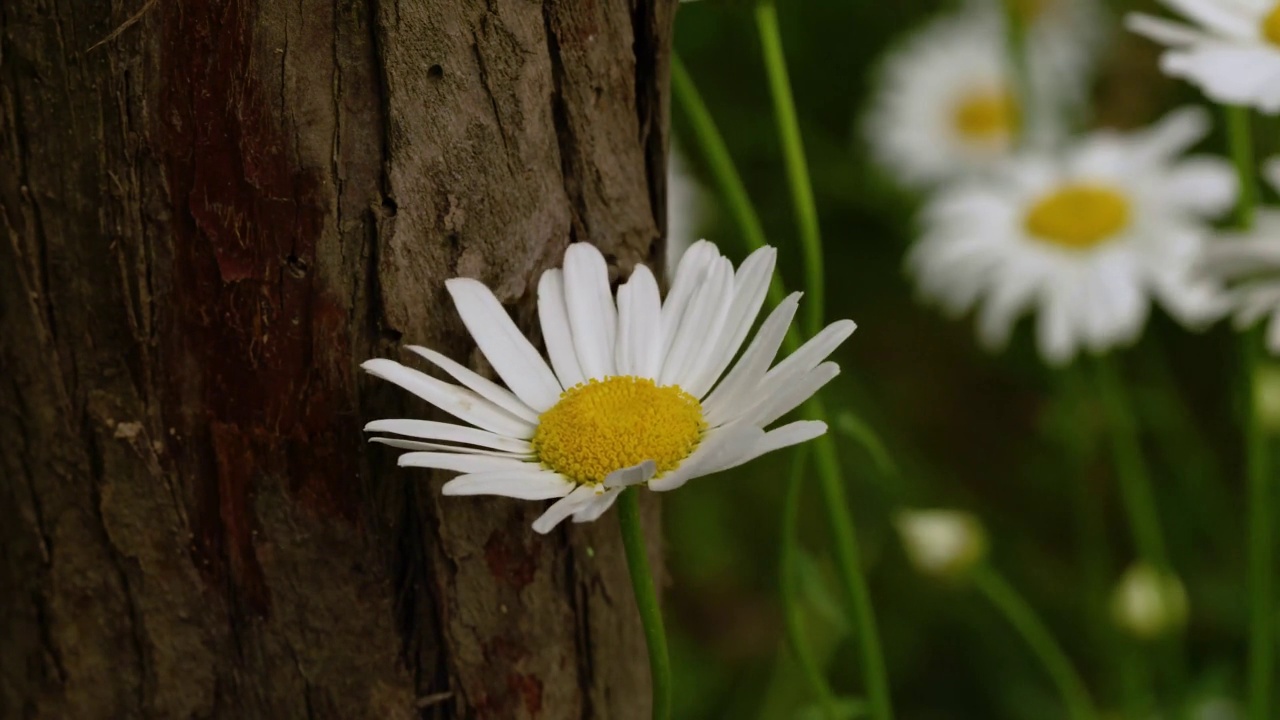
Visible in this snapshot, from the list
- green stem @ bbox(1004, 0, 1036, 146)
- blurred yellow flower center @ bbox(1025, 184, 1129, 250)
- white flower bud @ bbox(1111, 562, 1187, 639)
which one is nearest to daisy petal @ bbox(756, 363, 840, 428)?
white flower bud @ bbox(1111, 562, 1187, 639)

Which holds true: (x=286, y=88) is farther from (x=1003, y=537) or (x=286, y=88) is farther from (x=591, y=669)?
(x=1003, y=537)

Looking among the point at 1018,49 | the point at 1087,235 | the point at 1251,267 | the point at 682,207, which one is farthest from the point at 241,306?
the point at 682,207

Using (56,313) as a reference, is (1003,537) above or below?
below

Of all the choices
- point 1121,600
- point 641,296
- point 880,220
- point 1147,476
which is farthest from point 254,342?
point 880,220

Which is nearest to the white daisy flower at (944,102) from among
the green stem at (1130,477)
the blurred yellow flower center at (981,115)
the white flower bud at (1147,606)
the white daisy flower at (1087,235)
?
the blurred yellow flower center at (981,115)

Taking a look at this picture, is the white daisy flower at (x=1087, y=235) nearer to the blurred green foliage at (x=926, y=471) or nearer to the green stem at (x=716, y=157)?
the blurred green foliage at (x=926, y=471)

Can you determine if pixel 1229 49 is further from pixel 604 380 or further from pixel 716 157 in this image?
pixel 604 380
